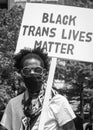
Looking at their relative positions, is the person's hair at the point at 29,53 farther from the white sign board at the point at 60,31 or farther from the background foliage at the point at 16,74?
the background foliage at the point at 16,74

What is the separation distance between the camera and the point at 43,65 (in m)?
3.90

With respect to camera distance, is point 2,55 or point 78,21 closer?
point 78,21

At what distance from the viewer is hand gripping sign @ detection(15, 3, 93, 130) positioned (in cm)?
437

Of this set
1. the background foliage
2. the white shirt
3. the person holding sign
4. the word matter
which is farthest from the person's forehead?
the background foliage

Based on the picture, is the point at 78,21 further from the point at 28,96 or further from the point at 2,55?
the point at 2,55

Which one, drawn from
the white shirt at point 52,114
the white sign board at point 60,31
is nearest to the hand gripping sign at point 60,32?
the white sign board at point 60,31

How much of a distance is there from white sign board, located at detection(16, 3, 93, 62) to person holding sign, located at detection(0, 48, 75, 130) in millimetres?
479

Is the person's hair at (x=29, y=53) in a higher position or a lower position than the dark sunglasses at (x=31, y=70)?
higher

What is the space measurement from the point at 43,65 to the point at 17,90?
540 cm

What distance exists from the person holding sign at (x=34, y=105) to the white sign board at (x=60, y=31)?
48cm

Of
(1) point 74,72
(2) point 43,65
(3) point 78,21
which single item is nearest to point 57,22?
(3) point 78,21

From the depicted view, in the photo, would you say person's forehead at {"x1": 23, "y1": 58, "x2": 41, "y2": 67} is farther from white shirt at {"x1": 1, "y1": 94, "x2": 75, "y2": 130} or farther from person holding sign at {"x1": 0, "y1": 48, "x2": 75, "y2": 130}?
white shirt at {"x1": 1, "y1": 94, "x2": 75, "y2": 130}

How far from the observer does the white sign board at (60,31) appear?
4367 millimetres

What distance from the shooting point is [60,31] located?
14.5 feet
